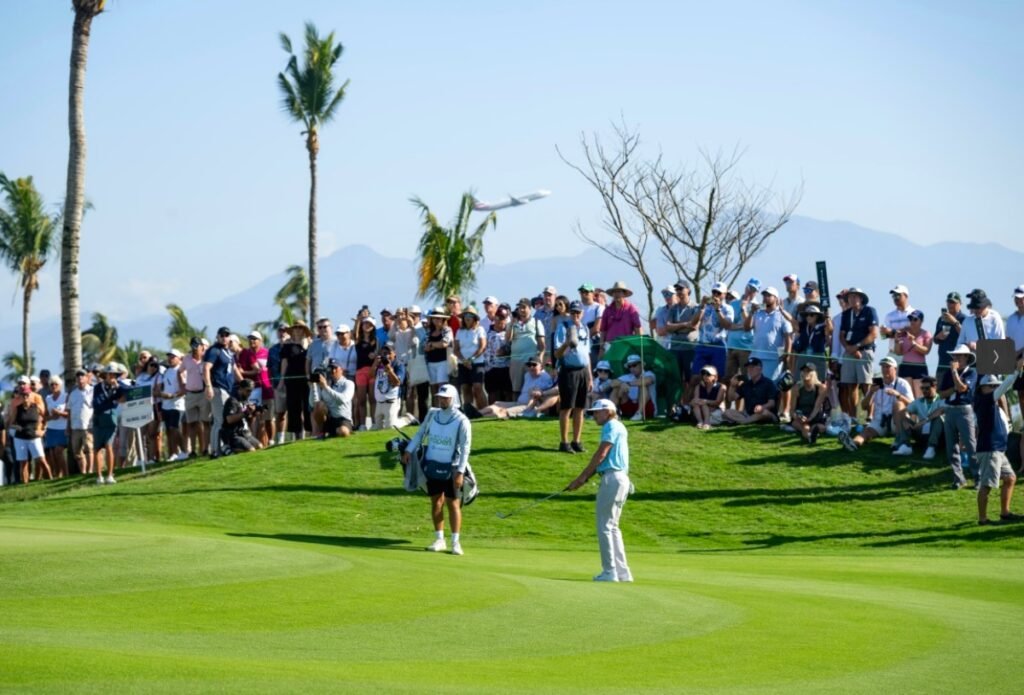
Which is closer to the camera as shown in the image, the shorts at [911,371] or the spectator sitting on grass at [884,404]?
the spectator sitting on grass at [884,404]

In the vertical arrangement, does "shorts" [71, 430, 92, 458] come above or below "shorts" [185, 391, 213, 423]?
below

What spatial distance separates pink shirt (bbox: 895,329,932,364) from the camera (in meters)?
24.9

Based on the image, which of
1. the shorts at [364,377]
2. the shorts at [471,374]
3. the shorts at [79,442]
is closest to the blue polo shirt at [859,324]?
the shorts at [471,374]

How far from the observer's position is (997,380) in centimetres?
2209

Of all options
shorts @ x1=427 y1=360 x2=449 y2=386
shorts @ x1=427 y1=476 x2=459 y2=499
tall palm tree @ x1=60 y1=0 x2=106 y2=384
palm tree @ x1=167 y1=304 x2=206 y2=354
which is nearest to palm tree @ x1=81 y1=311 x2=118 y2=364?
palm tree @ x1=167 y1=304 x2=206 y2=354

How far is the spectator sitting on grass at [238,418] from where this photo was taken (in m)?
28.0

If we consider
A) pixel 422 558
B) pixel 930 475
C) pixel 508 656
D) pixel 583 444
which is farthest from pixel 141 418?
pixel 508 656

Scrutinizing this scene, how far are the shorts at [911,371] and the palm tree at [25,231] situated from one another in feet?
138

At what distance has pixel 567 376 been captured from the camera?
24469 mm

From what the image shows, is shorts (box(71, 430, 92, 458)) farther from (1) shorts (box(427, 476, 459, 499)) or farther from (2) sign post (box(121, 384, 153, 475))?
(1) shorts (box(427, 476, 459, 499))

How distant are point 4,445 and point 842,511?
18.9m

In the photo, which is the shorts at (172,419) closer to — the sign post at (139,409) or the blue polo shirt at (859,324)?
the sign post at (139,409)

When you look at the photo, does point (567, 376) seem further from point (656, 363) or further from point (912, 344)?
point (912, 344)

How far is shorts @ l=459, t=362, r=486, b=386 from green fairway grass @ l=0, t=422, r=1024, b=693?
1.11 meters
